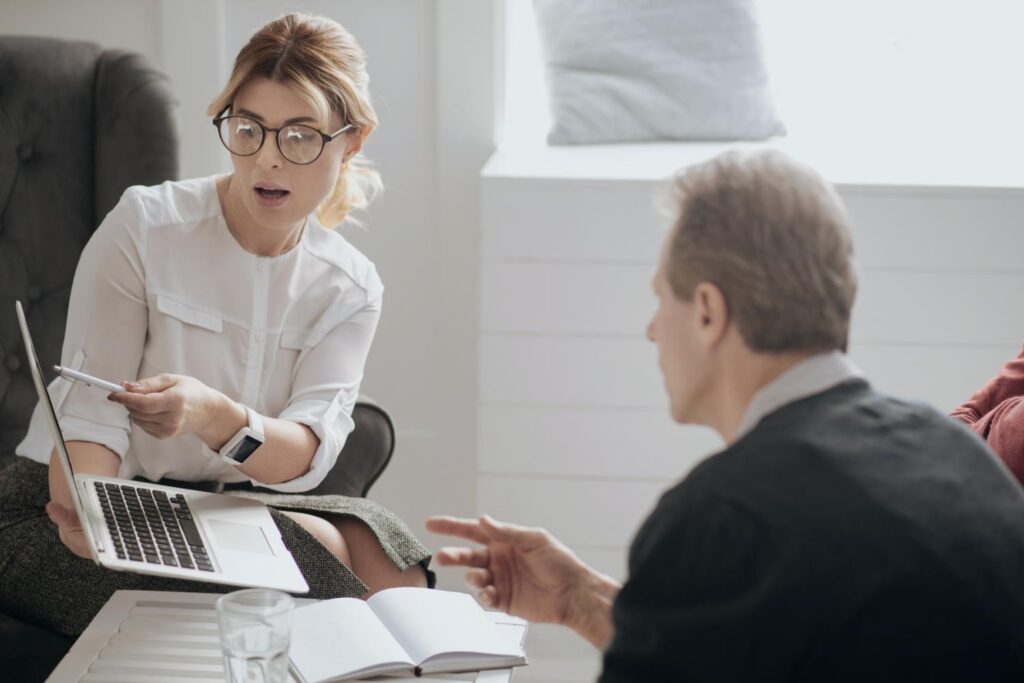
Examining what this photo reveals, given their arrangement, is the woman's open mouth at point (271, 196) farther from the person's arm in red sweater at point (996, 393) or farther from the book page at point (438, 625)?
the person's arm in red sweater at point (996, 393)

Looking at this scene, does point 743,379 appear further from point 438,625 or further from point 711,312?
point 438,625

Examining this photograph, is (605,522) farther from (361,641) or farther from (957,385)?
(361,641)

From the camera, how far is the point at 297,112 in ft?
6.20

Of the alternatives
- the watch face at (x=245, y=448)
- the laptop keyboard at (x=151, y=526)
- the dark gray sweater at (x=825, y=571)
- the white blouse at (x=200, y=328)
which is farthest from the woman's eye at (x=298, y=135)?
the dark gray sweater at (x=825, y=571)

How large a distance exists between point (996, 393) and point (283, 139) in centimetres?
112

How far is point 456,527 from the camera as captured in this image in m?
1.45

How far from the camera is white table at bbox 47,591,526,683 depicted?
1491 mm

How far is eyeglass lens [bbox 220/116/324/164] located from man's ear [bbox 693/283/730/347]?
870 millimetres

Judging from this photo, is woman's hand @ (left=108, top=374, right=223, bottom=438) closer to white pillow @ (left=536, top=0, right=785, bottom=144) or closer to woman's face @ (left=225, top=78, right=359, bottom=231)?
woman's face @ (left=225, top=78, right=359, bottom=231)

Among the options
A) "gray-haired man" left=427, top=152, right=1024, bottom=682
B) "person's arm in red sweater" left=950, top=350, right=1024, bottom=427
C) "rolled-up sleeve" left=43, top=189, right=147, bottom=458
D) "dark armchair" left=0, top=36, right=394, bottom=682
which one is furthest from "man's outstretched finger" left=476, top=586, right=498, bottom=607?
"dark armchair" left=0, top=36, right=394, bottom=682

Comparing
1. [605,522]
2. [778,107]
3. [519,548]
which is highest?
[778,107]

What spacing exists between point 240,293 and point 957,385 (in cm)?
143

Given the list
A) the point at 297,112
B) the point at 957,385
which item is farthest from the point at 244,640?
the point at 957,385

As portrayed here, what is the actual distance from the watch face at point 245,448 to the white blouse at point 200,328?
115 millimetres
